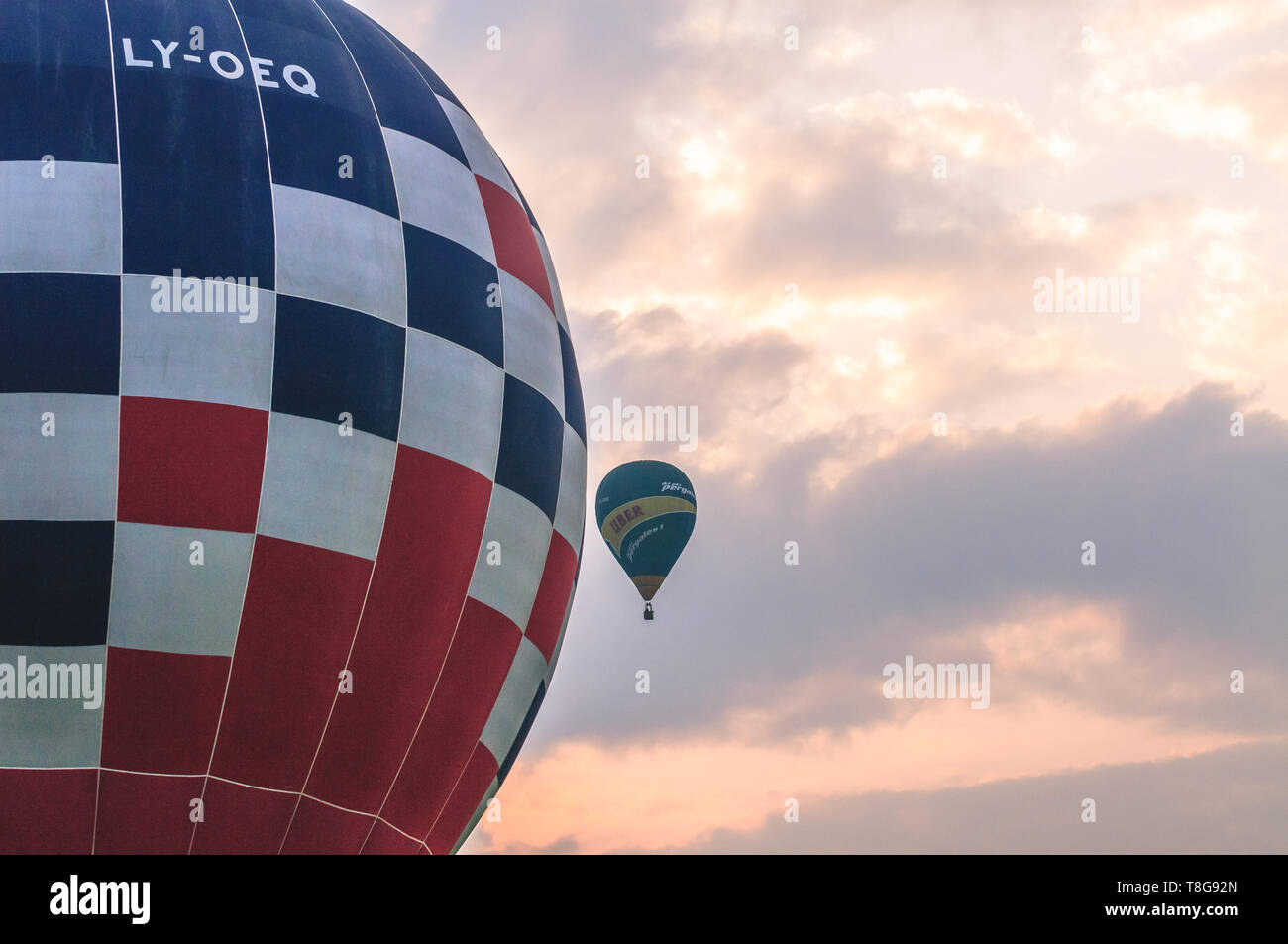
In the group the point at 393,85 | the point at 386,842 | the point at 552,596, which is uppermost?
the point at 393,85

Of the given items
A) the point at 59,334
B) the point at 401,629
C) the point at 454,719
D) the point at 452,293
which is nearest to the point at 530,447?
the point at 452,293

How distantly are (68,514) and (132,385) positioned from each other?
822 mm

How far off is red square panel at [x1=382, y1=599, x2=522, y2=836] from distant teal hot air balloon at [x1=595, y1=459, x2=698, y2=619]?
1677cm

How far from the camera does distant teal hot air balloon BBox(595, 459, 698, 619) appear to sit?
1092 inches

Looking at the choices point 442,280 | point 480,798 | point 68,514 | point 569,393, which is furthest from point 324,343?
point 480,798

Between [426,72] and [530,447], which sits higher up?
[426,72]

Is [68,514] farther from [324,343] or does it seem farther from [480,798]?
[480,798]

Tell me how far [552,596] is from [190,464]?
3.25m

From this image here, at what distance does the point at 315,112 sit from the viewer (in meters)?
10.4

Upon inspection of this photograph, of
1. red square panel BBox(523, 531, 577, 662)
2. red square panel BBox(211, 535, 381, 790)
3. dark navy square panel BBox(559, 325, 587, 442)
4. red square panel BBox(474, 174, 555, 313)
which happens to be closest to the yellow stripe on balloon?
dark navy square panel BBox(559, 325, 587, 442)

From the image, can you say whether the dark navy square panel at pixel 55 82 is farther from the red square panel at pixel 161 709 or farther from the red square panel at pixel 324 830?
the red square panel at pixel 324 830

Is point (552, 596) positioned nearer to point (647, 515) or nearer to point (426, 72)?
point (426, 72)

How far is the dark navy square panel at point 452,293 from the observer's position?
34.1ft

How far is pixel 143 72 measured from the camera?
995cm
